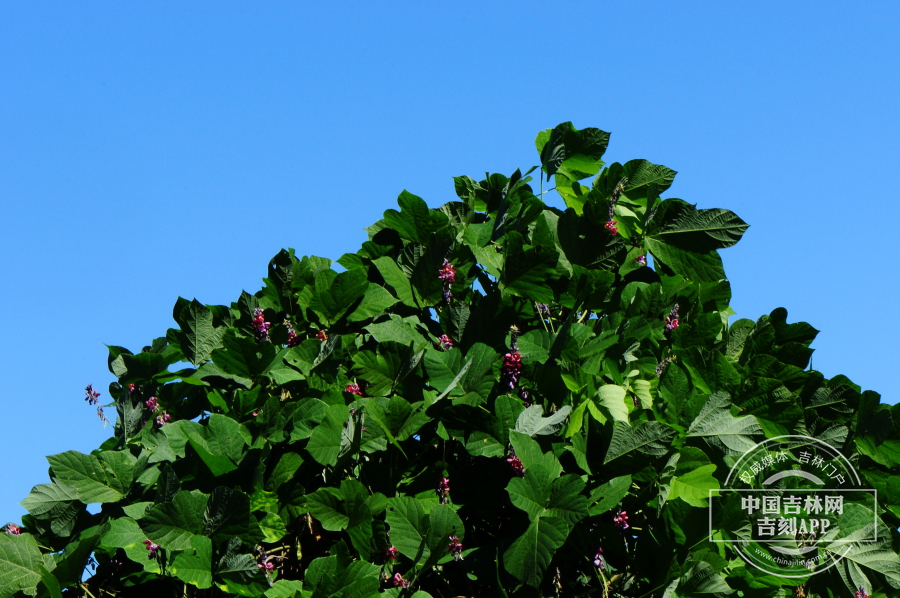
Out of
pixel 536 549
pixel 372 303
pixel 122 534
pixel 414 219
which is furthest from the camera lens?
pixel 414 219

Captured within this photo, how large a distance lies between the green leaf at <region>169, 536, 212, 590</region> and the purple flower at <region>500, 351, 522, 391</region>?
992mm

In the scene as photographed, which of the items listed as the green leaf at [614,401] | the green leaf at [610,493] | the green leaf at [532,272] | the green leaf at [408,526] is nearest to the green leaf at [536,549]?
the green leaf at [610,493]

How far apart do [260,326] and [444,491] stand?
2.94 ft

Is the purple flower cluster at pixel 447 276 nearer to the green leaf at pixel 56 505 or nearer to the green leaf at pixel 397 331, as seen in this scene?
the green leaf at pixel 397 331

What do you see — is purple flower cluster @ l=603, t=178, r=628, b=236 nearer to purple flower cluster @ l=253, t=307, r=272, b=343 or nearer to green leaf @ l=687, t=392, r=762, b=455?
green leaf @ l=687, t=392, r=762, b=455

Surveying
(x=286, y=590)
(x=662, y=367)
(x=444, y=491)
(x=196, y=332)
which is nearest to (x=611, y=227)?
(x=662, y=367)

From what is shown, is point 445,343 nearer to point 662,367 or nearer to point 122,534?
point 662,367

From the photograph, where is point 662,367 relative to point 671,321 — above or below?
below

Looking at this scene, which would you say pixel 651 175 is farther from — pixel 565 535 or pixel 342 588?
pixel 342 588

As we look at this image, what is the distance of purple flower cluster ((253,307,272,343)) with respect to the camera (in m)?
2.74

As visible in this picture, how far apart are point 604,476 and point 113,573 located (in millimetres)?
1529

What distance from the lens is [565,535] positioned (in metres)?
2.06

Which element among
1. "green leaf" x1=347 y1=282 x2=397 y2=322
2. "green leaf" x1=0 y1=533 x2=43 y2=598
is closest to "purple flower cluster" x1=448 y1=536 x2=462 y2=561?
"green leaf" x1=347 y1=282 x2=397 y2=322

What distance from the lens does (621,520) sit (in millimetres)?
2299
